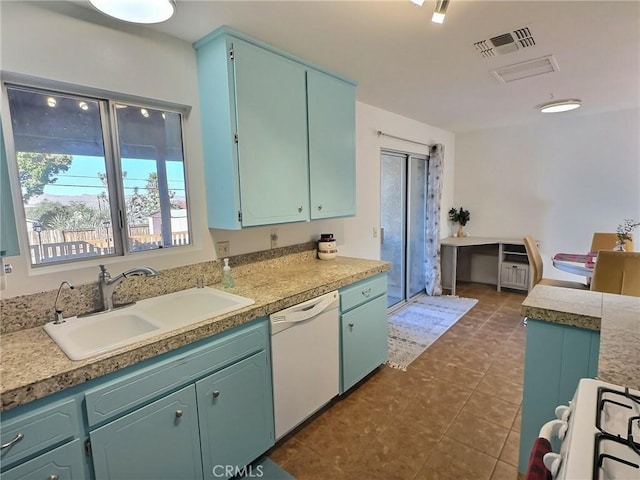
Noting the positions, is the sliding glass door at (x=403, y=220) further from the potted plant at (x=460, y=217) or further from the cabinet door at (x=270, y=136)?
the cabinet door at (x=270, y=136)

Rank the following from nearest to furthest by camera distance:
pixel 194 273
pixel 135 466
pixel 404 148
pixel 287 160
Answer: pixel 135 466
pixel 194 273
pixel 287 160
pixel 404 148

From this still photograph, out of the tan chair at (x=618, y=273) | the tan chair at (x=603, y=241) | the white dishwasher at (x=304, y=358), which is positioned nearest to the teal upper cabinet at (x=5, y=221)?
the white dishwasher at (x=304, y=358)

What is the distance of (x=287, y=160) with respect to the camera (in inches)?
88.2

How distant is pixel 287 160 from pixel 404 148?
2320 mm

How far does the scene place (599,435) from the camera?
74cm

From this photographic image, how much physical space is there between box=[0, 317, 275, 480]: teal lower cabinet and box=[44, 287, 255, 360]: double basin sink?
0.11 meters

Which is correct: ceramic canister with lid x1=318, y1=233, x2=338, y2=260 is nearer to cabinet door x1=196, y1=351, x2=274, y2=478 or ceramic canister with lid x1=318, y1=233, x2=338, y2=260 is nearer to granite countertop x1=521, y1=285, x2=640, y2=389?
cabinet door x1=196, y1=351, x2=274, y2=478

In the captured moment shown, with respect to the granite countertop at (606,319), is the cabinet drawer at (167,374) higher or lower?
lower

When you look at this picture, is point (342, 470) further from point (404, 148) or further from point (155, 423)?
point (404, 148)

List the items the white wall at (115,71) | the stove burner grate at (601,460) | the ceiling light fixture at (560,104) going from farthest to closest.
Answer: the ceiling light fixture at (560,104) → the white wall at (115,71) → the stove burner grate at (601,460)

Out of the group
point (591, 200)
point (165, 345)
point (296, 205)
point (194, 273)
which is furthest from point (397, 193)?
point (165, 345)

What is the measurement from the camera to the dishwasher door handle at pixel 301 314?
6.01ft

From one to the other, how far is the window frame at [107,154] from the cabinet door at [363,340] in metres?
1.24

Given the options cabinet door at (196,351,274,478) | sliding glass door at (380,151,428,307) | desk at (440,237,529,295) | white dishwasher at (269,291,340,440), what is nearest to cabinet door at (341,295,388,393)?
white dishwasher at (269,291,340,440)
